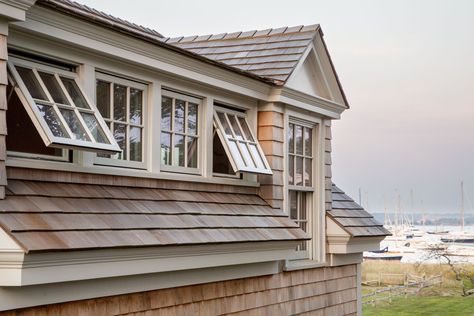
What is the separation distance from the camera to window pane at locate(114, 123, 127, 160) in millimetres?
7820

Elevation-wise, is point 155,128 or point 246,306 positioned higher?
point 155,128

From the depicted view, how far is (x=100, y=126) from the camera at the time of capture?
694cm

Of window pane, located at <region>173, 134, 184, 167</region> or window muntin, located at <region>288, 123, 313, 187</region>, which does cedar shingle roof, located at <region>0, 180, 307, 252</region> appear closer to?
window pane, located at <region>173, 134, 184, 167</region>

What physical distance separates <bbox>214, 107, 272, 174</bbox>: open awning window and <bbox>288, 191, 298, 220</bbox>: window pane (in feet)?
3.48

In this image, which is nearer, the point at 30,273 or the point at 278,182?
the point at 30,273

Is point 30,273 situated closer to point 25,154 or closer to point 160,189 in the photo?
point 25,154

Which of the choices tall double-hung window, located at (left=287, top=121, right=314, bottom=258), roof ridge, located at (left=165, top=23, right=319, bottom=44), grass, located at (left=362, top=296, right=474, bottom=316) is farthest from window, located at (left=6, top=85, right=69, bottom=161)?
grass, located at (left=362, top=296, right=474, bottom=316)

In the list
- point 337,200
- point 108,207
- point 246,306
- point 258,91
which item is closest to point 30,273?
point 108,207

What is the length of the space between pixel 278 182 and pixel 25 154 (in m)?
4.13

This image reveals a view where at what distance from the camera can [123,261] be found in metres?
6.73

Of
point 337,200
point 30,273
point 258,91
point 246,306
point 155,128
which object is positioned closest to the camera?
point 30,273

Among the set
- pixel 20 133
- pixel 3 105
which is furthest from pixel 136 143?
pixel 3 105

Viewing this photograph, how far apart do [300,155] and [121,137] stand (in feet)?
11.6

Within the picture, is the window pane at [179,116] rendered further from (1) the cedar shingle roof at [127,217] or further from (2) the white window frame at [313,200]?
(2) the white window frame at [313,200]
